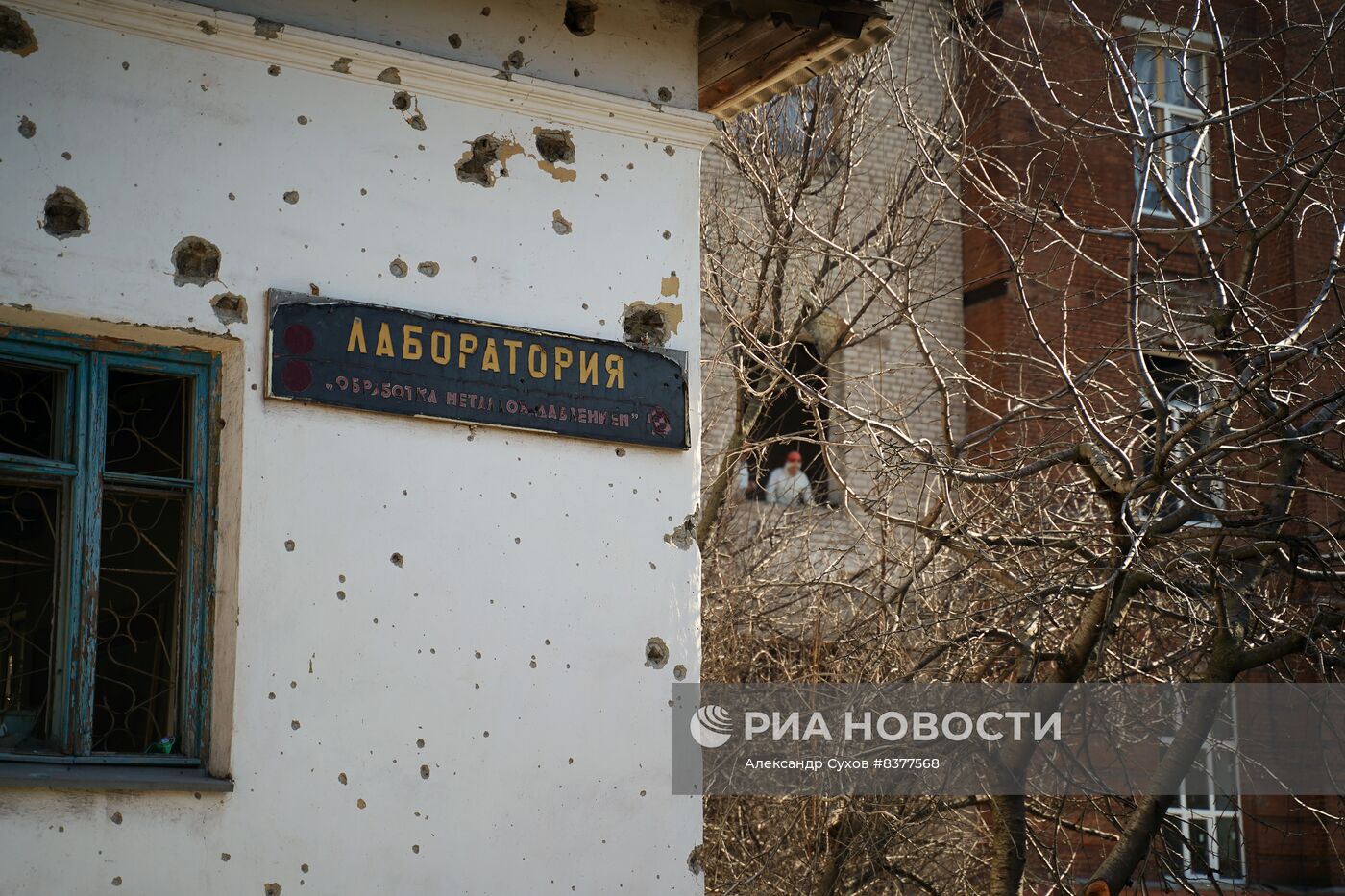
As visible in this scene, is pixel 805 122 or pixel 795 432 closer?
pixel 805 122

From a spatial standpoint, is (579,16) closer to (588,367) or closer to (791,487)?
(588,367)

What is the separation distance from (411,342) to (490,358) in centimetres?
33

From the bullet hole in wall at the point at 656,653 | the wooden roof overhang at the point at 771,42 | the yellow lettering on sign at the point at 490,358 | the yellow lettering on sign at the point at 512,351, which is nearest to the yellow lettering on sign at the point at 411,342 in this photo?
the yellow lettering on sign at the point at 490,358

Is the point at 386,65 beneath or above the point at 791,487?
above

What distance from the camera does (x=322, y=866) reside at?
5.15 meters

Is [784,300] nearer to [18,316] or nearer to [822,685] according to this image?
[822,685]

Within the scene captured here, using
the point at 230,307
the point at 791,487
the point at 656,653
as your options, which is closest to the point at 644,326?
the point at 656,653

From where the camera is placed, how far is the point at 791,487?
1246cm

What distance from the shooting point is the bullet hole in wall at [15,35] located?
5.13 metres

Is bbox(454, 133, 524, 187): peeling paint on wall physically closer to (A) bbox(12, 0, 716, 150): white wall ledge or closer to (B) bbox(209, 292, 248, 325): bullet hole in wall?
(A) bbox(12, 0, 716, 150): white wall ledge

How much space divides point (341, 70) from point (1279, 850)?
1263 cm

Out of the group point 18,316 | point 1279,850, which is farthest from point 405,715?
point 1279,850

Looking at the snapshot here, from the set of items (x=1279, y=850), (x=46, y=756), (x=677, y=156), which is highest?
(x=677, y=156)

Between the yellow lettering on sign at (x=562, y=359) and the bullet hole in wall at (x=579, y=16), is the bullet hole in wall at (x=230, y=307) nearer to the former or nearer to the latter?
the yellow lettering on sign at (x=562, y=359)
